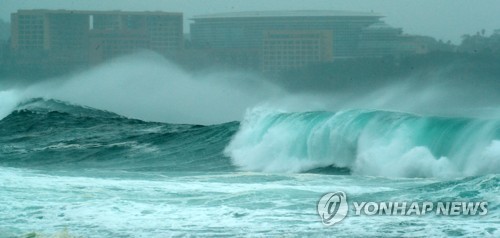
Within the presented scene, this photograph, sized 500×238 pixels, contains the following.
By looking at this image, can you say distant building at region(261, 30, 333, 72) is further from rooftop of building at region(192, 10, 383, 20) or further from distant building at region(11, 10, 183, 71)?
→ distant building at region(11, 10, 183, 71)

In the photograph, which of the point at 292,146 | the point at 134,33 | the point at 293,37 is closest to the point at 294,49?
the point at 293,37

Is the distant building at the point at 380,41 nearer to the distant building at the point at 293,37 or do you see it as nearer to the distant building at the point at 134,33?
the distant building at the point at 293,37

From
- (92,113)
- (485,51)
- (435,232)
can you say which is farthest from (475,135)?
(92,113)

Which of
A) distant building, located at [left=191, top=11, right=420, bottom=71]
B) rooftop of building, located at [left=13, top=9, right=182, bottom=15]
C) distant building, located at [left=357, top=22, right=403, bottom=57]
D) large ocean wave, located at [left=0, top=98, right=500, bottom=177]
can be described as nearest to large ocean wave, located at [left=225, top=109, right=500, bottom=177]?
large ocean wave, located at [left=0, top=98, right=500, bottom=177]

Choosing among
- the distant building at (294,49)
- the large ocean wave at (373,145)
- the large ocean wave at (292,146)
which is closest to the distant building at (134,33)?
the distant building at (294,49)

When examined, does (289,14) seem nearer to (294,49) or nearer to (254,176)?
(294,49)

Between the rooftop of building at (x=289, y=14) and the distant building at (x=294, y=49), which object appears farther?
the rooftop of building at (x=289, y=14)
